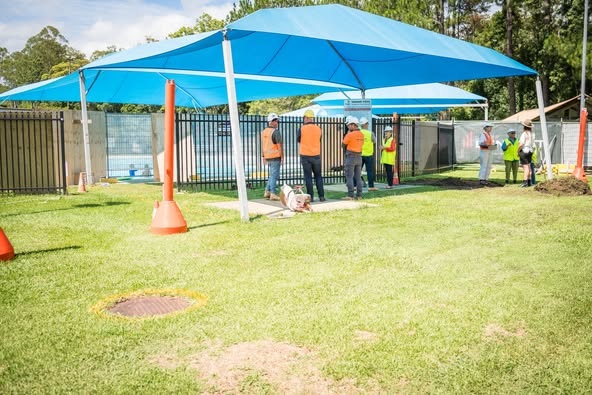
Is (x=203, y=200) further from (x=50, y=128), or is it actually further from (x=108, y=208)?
(x=50, y=128)

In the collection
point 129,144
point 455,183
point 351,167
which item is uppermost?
point 129,144

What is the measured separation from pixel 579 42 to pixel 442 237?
25400mm

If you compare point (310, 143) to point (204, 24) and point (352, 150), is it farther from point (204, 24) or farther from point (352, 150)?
point (204, 24)

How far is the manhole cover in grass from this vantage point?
15.0 ft

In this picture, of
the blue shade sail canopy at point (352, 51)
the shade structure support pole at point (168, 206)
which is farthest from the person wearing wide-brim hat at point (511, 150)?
the shade structure support pole at point (168, 206)

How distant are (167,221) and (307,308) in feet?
12.9

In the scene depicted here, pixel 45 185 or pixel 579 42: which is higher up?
pixel 579 42

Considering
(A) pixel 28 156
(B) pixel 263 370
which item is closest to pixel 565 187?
(B) pixel 263 370

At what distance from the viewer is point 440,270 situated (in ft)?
19.4

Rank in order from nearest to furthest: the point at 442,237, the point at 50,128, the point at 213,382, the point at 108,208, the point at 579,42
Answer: the point at 213,382 < the point at 442,237 < the point at 108,208 < the point at 50,128 < the point at 579,42

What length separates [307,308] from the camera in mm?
4629

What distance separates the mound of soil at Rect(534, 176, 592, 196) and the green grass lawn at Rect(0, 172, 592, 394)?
14.1ft

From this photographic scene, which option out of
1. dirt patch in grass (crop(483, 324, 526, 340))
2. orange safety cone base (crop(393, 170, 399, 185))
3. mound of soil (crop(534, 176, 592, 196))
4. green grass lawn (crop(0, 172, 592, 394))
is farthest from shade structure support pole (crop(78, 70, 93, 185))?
dirt patch in grass (crop(483, 324, 526, 340))

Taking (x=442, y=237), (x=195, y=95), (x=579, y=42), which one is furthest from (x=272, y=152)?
(x=579, y=42)
